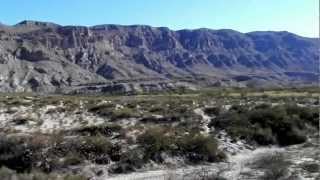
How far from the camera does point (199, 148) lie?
23.6 metres

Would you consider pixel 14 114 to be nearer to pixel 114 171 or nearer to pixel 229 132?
pixel 229 132

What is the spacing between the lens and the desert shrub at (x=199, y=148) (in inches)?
908

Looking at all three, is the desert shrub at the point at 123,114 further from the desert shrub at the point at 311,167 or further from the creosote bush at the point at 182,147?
the desert shrub at the point at 311,167

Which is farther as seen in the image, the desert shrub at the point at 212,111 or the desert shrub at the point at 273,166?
the desert shrub at the point at 212,111

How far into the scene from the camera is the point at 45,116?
38.5m

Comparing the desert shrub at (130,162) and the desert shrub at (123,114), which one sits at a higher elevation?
the desert shrub at (123,114)

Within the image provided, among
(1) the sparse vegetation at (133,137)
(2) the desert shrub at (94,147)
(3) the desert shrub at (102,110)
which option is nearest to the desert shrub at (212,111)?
(1) the sparse vegetation at (133,137)

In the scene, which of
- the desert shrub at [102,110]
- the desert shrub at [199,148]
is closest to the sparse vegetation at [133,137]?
the desert shrub at [199,148]

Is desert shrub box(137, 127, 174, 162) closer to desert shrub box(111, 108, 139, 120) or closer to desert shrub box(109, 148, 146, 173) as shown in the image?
desert shrub box(109, 148, 146, 173)

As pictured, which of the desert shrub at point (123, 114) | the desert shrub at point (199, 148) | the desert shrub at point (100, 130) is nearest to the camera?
the desert shrub at point (199, 148)

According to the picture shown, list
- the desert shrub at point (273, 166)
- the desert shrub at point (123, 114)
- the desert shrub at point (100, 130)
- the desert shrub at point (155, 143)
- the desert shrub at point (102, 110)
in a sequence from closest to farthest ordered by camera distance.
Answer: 1. the desert shrub at point (273, 166)
2. the desert shrub at point (155, 143)
3. the desert shrub at point (100, 130)
4. the desert shrub at point (123, 114)
5. the desert shrub at point (102, 110)

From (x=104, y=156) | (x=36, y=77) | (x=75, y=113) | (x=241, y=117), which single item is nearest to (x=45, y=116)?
(x=75, y=113)

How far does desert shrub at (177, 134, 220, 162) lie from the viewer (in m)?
23.1

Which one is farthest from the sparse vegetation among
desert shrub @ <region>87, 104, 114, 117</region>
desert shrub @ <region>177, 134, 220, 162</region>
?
desert shrub @ <region>87, 104, 114, 117</region>
